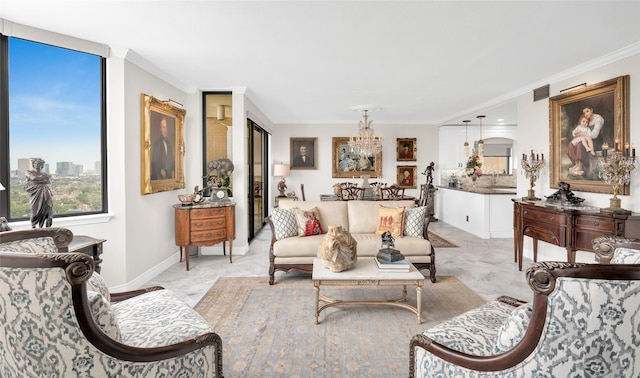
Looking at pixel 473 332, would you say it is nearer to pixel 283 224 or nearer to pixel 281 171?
pixel 283 224

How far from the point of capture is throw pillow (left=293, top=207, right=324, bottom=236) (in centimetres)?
407

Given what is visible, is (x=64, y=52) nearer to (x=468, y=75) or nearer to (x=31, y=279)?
(x=31, y=279)

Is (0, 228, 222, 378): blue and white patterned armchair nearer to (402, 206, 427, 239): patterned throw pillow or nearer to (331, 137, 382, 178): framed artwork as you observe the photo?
(402, 206, 427, 239): patterned throw pillow

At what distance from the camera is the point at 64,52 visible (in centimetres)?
326

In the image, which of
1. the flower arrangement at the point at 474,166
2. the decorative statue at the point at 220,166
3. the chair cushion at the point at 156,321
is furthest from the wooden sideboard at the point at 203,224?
the flower arrangement at the point at 474,166

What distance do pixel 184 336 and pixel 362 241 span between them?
103 inches

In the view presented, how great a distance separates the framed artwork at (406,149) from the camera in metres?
8.74

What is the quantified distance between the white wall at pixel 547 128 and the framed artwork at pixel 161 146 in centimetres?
521

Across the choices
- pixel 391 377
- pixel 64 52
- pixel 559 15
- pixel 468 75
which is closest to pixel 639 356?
pixel 391 377

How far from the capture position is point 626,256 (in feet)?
4.96

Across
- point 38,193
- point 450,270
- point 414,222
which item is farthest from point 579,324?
point 450,270

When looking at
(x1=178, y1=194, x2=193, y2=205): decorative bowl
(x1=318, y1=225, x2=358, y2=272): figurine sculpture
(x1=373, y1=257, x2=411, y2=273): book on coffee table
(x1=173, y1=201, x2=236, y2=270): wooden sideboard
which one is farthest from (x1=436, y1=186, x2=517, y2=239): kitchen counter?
(x1=178, y1=194, x2=193, y2=205): decorative bowl

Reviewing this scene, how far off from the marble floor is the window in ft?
4.14

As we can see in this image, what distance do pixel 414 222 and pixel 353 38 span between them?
7.42ft
